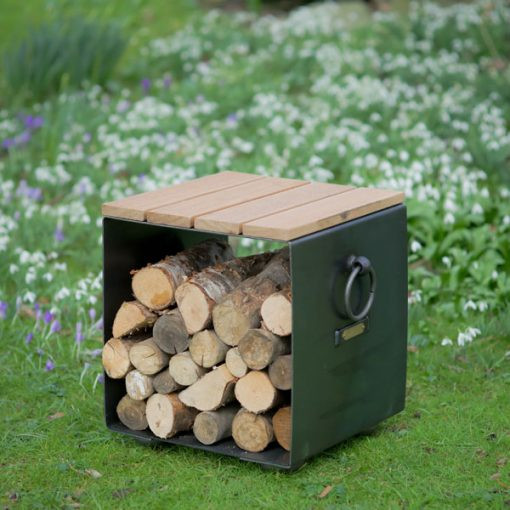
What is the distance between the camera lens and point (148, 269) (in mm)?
3516

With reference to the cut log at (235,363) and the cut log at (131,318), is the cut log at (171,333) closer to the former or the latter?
the cut log at (131,318)

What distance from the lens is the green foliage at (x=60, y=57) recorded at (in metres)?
7.34

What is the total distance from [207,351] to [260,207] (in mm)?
519

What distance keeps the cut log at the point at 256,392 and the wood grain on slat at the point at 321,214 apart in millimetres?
495

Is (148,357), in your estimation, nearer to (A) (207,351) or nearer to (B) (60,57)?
(A) (207,351)

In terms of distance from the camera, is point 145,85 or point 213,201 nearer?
point 213,201

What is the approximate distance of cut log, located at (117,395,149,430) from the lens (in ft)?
11.8

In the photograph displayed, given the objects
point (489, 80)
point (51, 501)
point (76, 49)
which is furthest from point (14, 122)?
point (51, 501)

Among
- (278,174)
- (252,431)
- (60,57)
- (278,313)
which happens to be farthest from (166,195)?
(60,57)

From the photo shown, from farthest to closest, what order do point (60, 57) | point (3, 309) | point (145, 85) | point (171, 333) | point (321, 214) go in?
point (145, 85) < point (60, 57) < point (3, 309) < point (171, 333) < point (321, 214)

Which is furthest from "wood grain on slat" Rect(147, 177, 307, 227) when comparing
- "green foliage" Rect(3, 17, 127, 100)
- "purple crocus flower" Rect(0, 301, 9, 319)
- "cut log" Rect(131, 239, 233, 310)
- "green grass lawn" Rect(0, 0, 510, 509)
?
"green foliage" Rect(3, 17, 127, 100)

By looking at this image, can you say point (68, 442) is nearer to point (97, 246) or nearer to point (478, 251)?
point (97, 246)

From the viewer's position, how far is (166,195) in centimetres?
361

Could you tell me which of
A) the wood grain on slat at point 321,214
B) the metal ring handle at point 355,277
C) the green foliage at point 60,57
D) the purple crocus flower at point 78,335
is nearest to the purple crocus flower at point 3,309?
the purple crocus flower at point 78,335
